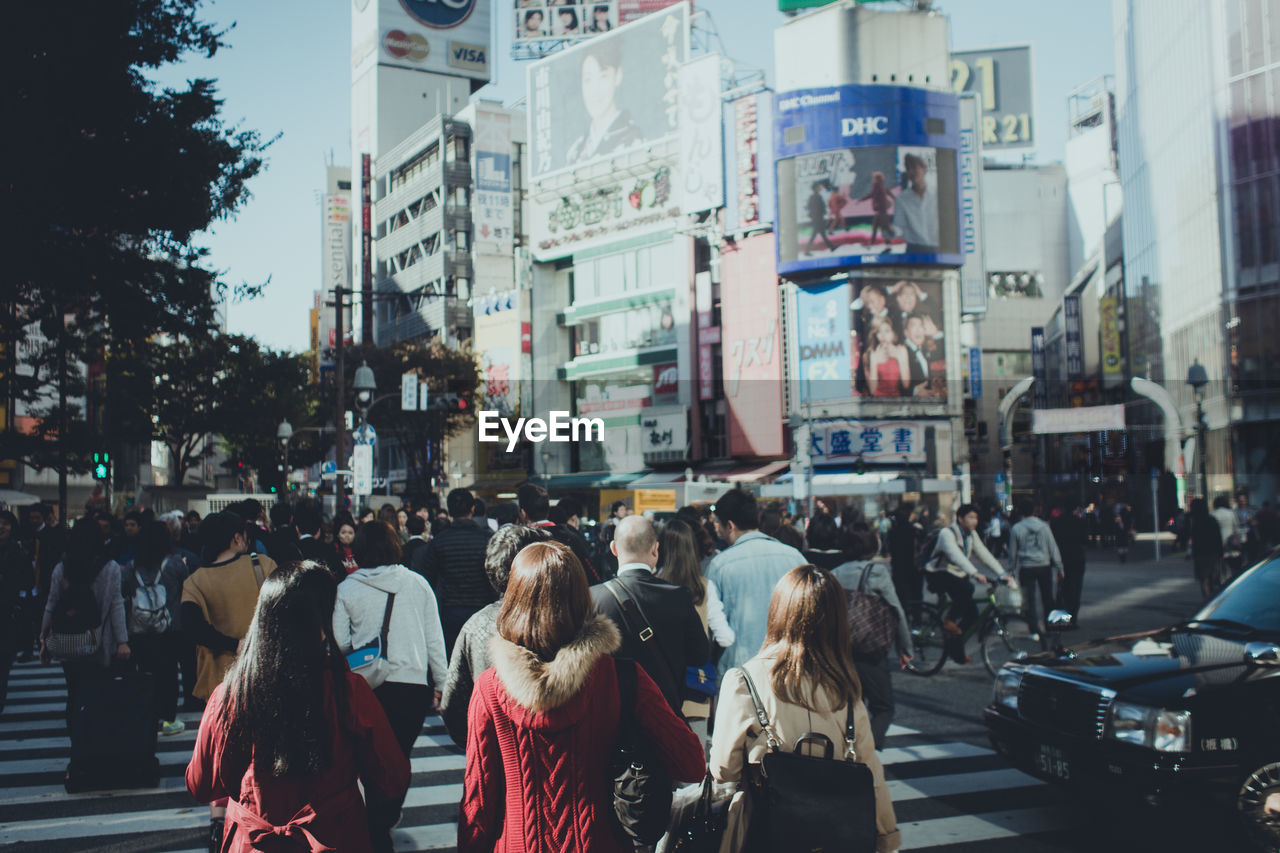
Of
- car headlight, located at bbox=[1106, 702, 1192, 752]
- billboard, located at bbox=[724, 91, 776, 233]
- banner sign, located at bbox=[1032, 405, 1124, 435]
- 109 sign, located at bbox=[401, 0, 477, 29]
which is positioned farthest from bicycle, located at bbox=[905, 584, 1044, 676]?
109 sign, located at bbox=[401, 0, 477, 29]

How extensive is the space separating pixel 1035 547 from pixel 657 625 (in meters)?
9.32

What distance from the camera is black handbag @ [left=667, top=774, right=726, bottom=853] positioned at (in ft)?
11.7

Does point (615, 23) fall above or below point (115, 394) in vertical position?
above

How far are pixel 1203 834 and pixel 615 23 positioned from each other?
207 ft

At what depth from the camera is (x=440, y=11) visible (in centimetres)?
9444

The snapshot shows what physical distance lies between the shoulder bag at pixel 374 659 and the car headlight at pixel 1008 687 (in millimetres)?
3653

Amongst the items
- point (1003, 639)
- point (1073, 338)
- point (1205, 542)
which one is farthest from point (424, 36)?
point (1003, 639)

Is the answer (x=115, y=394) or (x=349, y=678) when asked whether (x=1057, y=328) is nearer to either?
(x=115, y=394)

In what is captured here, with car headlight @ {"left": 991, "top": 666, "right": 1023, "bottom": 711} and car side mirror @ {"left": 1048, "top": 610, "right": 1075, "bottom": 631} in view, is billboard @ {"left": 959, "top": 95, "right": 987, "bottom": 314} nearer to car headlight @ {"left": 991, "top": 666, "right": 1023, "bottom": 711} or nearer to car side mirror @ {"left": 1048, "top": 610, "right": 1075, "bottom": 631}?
car side mirror @ {"left": 1048, "top": 610, "right": 1075, "bottom": 631}

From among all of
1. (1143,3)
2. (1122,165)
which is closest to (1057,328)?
(1122,165)

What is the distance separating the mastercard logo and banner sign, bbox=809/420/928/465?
65.2 meters

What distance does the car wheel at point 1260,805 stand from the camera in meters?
5.07

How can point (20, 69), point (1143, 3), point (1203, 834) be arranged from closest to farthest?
point (1203, 834) < point (20, 69) < point (1143, 3)

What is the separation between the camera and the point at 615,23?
2473 inches
